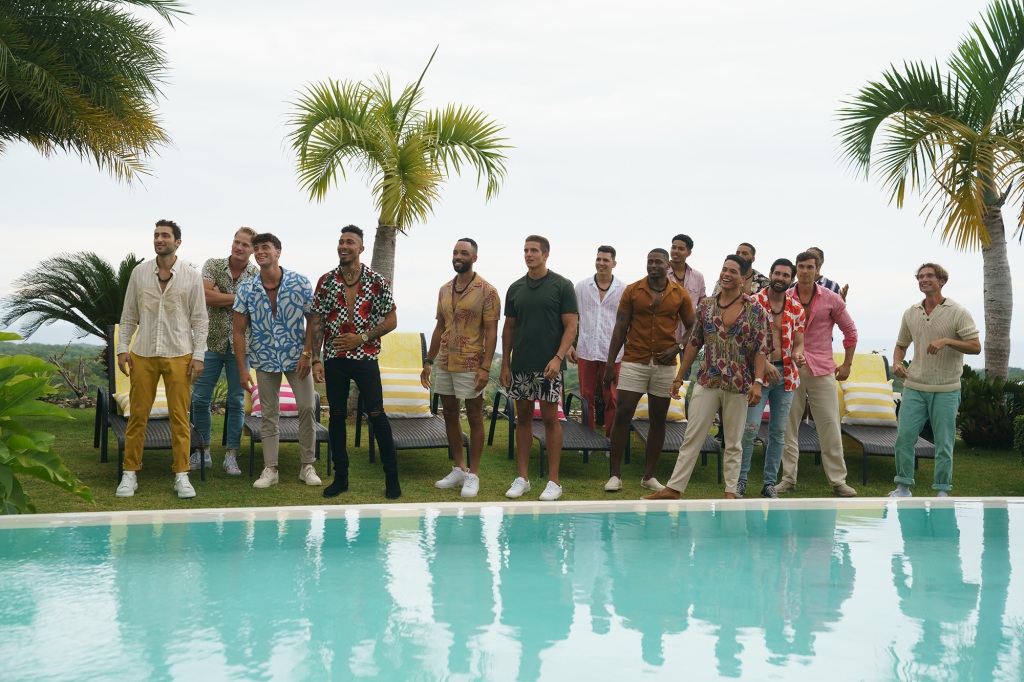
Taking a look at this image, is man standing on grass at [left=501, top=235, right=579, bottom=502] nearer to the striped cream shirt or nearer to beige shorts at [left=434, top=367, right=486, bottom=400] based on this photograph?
beige shorts at [left=434, top=367, right=486, bottom=400]

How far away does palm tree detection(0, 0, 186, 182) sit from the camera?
12625mm

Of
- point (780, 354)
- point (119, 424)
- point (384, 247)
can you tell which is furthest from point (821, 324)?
point (384, 247)

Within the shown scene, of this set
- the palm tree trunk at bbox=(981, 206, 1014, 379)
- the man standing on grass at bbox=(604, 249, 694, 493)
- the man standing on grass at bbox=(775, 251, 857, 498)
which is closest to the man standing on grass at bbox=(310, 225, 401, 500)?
the man standing on grass at bbox=(604, 249, 694, 493)

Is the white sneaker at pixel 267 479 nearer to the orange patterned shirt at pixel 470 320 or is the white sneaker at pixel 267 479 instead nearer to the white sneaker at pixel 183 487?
the white sneaker at pixel 183 487

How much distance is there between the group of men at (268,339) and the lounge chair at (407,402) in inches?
23.5

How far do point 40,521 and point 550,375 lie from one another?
3.54m

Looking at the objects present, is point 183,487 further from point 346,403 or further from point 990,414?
point 990,414

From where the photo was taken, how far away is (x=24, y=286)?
12.9 metres

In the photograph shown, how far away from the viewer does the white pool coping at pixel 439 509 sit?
514cm

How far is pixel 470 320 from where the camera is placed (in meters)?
7.21

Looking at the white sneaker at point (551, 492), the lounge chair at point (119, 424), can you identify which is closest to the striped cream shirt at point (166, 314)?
the lounge chair at point (119, 424)

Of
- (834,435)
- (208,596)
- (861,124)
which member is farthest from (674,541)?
(861,124)

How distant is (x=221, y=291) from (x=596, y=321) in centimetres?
355

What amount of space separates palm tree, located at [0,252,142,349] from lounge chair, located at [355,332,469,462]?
15.8 ft
